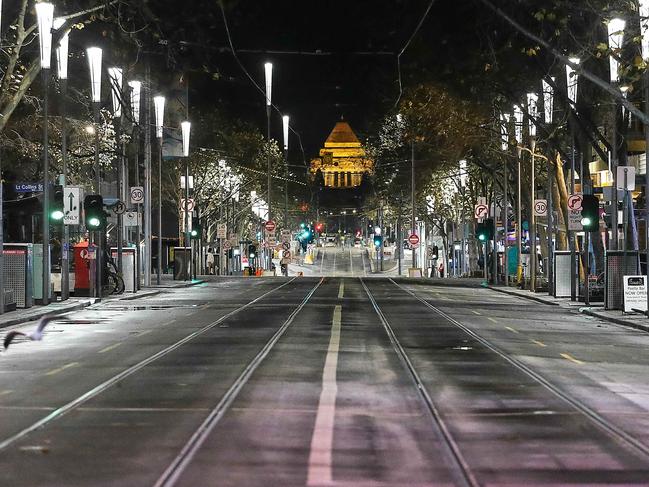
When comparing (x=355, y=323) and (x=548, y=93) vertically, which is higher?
(x=548, y=93)

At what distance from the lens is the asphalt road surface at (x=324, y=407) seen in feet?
29.8

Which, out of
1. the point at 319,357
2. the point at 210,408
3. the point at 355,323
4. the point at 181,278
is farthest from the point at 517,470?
the point at 181,278

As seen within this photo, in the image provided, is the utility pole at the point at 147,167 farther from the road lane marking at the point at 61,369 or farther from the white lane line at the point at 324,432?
the white lane line at the point at 324,432

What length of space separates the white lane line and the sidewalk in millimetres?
12686

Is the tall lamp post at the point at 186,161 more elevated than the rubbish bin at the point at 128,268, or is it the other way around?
the tall lamp post at the point at 186,161

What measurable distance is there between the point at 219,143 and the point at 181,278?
22432 mm

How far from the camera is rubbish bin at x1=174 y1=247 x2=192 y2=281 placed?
62.3 m

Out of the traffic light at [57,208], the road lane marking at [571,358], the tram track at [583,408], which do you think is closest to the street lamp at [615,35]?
the tram track at [583,408]

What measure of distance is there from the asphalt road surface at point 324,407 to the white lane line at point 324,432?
0.03 m

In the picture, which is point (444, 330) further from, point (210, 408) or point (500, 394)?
point (210, 408)

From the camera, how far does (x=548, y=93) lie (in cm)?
4194

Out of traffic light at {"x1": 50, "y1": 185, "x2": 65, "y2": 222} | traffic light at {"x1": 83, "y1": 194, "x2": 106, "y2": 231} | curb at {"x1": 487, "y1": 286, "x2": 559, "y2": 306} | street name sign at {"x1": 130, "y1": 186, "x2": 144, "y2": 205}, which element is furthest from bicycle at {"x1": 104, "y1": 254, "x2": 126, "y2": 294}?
curb at {"x1": 487, "y1": 286, "x2": 559, "y2": 306}

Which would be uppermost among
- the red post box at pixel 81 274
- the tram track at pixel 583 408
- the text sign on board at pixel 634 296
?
the red post box at pixel 81 274

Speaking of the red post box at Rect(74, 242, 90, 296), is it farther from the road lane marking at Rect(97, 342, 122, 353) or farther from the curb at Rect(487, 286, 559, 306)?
the road lane marking at Rect(97, 342, 122, 353)
